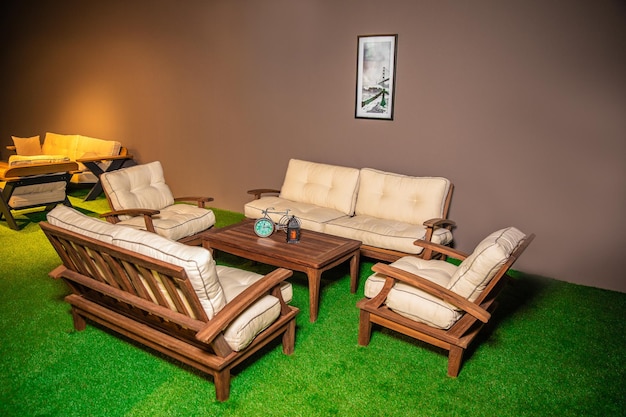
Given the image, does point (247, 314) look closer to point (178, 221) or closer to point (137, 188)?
point (178, 221)

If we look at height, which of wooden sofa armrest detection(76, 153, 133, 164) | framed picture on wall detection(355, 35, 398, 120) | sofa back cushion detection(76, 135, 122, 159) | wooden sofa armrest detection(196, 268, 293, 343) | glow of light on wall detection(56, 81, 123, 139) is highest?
framed picture on wall detection(355, 35, 398, 120)

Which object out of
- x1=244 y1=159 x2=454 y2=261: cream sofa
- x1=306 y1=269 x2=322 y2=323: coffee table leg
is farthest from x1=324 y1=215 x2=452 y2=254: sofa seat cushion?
x1=306 y1=269 x2=322 y2=323: coffee table leg

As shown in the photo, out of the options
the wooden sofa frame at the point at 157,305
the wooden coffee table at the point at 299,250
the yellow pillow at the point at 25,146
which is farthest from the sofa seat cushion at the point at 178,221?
the yellow pillow at the point at 25,146

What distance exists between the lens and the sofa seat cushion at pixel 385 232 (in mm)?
4305

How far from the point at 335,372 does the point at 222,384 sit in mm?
736

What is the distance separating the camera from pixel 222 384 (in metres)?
2.72

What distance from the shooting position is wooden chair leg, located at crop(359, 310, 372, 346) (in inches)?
130

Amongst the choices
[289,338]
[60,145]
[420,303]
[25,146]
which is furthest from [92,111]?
[420,303]

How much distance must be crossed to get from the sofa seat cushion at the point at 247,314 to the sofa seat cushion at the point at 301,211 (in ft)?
4.84

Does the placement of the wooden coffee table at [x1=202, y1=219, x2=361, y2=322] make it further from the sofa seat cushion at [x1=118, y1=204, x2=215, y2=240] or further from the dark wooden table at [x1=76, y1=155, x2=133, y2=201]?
the dark wooden table at [x1=76, y1=155, x2=133, y2=201]

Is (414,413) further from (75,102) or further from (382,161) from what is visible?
(75,102)

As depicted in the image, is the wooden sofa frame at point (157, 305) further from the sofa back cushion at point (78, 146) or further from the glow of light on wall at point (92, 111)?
the glow of light on wall at point (92, 111)

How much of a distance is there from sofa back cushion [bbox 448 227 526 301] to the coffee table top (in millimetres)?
1086

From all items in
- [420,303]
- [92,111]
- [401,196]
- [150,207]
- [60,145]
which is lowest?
[420,303]
